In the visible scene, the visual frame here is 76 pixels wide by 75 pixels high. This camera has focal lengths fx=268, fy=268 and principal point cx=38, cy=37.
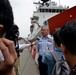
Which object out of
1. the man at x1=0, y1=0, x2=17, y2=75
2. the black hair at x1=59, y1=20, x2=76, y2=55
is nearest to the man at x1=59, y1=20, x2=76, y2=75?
the black hair at x1=59, y1=20, x2=76, y2=55

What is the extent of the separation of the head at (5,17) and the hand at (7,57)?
8 cm

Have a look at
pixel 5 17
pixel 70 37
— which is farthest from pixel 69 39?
pixel 5 17

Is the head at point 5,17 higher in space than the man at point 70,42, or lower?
higher

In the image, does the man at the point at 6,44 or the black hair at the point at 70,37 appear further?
the black hair at the point at 70,37

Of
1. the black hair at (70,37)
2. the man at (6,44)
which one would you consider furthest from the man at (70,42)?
the man at (6,44)

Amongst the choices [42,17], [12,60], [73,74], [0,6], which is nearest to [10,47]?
[12,60]

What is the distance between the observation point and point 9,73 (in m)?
1.17

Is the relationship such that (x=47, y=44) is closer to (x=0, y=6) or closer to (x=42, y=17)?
(x=0, y=6)

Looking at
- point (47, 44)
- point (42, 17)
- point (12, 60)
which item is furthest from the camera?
point (42, 17)

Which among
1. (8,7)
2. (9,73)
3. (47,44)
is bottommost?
(47,44)

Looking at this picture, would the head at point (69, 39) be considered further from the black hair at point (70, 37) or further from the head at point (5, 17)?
the head at point (5, 17)

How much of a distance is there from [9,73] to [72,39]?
1.04 meters

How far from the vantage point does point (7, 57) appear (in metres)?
1.12

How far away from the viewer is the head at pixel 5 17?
1.21 metres
